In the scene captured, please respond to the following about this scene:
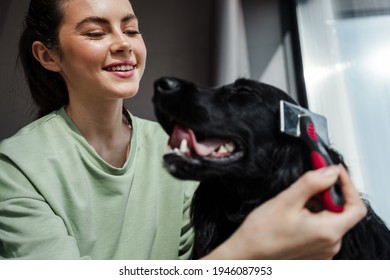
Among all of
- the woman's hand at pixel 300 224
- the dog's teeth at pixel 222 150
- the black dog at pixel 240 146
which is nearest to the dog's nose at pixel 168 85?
the black dog at pixel 240 146

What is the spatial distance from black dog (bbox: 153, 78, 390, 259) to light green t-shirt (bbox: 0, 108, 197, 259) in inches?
4.9

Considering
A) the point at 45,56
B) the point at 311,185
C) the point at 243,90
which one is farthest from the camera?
the point at 45,56

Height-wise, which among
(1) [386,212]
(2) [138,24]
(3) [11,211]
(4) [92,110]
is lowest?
(1) [386,212]

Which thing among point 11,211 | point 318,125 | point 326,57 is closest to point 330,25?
point 326,57

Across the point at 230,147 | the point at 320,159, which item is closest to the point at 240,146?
the point at 230,147

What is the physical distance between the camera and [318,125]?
580mm

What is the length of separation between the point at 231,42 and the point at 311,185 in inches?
14.4

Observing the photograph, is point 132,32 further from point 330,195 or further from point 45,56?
point 330,195

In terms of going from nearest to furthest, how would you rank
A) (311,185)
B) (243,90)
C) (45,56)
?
(311,185), (243,90), (45,56)

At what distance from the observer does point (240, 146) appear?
570 millimetres

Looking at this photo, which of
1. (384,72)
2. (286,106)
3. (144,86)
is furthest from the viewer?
(384,72)

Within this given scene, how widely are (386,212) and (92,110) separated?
556 millimetres

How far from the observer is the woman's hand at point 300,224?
1.60ft

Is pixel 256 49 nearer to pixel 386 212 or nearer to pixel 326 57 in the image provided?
pixel 326 57
